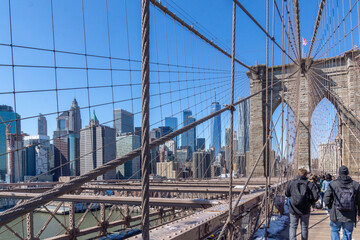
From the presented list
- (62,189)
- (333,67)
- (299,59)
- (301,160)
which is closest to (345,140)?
(301,160)

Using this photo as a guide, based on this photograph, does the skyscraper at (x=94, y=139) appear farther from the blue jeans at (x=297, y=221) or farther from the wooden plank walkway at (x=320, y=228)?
the wooden plank walkway at (x=320, y=228)

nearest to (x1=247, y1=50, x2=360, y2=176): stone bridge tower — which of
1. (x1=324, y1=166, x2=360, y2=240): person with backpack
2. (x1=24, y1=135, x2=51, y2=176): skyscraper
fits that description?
(x1=24, y1=135, x2=51, y2=176): skyscraper

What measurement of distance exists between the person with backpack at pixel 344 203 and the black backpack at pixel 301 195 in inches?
6.7

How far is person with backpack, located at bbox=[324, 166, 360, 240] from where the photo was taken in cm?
264

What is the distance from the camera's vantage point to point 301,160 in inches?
576

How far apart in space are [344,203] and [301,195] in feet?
1.18

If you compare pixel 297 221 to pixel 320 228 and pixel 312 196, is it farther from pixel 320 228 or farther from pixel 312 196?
pixel 320 228

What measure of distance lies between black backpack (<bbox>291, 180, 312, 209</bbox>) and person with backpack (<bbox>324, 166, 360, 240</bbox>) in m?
0.17

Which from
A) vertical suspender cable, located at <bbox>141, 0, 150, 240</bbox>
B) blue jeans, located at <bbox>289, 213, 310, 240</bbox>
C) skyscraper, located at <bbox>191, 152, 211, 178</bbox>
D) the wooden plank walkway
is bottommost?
skyscraper, located at <bbox>191, 152, 211, 178</bbox>

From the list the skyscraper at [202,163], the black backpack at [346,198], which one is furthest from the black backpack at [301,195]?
the skyscraper at [202,163]

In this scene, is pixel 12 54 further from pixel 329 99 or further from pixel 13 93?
pixel 329 99

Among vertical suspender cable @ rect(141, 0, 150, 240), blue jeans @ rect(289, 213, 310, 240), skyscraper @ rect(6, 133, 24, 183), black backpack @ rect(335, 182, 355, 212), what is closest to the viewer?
vertical suspender cable @ rect(141, 0, 150, 240)

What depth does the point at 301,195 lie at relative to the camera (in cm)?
285

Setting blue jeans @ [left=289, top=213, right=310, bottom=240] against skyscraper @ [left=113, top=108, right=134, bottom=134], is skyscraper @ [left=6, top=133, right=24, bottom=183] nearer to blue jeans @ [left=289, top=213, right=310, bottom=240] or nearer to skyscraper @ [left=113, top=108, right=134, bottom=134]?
skyscraper @ [left=113, top=108, right=134, bottom=134]
